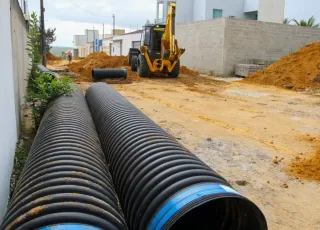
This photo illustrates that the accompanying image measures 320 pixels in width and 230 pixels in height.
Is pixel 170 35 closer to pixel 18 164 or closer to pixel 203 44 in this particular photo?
pixel 203 44

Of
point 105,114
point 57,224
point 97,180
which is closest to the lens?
point 57,224

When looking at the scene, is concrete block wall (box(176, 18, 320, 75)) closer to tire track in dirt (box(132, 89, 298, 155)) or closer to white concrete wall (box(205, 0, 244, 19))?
tire track in dirt (box(132, 89, 298, 155))

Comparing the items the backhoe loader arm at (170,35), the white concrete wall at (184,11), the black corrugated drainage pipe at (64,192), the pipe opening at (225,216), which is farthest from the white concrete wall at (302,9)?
the black corrugated drainage pipe at (64,192)

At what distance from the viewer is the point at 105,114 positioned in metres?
4.59

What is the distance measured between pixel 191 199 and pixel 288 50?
2039cm

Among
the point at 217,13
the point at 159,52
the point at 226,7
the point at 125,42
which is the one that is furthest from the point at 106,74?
the point at 125,42

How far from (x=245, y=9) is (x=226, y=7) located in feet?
7.17

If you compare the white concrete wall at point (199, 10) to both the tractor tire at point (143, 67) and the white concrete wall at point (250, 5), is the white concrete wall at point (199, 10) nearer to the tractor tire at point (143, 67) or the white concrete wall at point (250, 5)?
the white concrete wall at point (250, 5)

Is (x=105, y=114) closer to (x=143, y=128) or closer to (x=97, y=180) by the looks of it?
(x=143, y=128)

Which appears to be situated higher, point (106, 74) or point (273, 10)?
point (273, 10)

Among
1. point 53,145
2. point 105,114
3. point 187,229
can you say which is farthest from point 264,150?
point 53,145

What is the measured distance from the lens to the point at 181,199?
78.7 inches

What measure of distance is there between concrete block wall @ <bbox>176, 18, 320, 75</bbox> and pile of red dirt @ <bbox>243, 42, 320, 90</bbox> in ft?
9.67

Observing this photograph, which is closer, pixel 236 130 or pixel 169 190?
pixel 169 190
